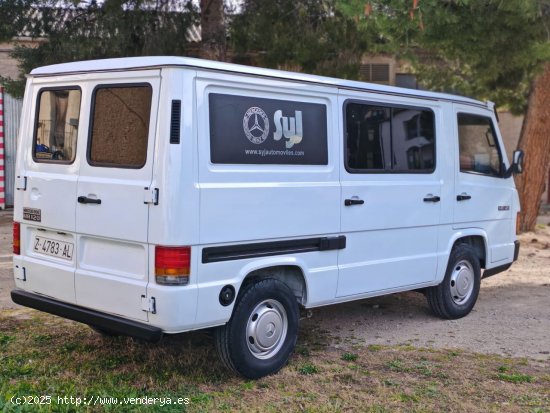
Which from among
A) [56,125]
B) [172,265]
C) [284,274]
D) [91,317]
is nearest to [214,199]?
[172,265]

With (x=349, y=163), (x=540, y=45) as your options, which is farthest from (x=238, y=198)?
(x=540, y=45)

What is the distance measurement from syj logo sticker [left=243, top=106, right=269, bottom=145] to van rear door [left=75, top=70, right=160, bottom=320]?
719 mm

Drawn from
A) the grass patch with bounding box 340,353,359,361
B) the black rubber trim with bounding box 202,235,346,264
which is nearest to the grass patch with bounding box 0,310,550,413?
the grass patch with bounding box 340,353,359,361

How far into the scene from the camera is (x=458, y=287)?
7199 mm

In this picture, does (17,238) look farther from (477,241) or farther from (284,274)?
(477,241)

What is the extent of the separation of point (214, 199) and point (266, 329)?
1128 mm

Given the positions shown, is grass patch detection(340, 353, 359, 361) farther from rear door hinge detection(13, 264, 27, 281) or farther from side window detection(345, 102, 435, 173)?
rear door hinge detection(13, 264, 27, 281)

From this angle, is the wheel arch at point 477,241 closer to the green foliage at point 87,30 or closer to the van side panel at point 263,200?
the van side panel at point 263,200

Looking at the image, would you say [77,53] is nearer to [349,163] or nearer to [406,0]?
[406,0]

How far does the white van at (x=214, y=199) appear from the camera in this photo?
4656mm

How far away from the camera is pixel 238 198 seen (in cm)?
495

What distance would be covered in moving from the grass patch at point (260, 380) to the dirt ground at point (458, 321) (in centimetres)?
31

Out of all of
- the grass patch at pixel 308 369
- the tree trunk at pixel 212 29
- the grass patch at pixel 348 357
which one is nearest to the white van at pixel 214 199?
the grass patch at pixel 308 369

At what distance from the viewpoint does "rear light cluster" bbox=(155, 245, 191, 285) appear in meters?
4.58
